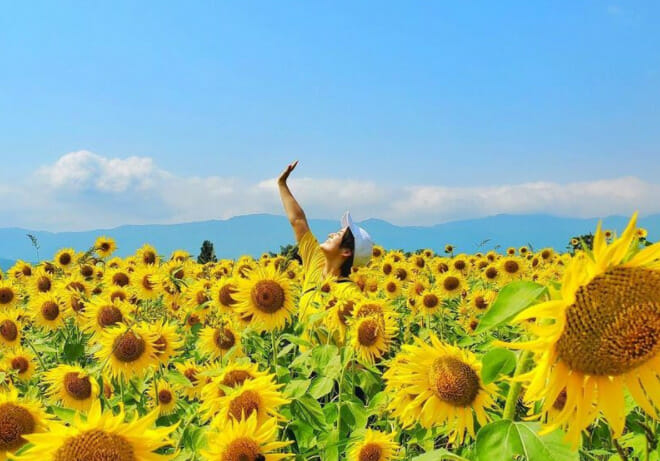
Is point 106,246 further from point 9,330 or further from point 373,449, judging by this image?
point 373,449

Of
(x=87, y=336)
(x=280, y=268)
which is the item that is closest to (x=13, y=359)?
(x=87, y=336)

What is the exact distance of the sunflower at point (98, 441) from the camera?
4.64 feet

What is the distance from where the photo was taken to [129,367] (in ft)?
10.7

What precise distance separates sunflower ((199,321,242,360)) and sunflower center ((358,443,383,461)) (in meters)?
1.70

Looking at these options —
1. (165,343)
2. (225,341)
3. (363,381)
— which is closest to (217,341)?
(225,341)

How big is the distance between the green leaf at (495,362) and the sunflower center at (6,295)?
20.3ft

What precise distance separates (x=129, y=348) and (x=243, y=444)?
174 centimetres

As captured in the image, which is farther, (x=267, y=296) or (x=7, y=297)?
(x=7, y=297)

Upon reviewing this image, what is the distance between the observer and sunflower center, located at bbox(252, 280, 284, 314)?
3506 millimetres

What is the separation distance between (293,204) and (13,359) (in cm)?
253

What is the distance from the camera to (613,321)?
1.10 m

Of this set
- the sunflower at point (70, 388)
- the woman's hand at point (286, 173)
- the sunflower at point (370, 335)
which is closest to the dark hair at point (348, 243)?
the woman's hand at point (286, 173)

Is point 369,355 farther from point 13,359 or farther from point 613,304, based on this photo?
point 13,359

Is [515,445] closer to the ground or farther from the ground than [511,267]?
farther from the ground
